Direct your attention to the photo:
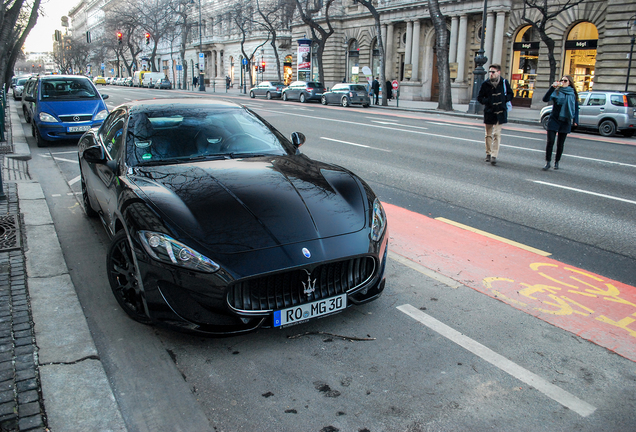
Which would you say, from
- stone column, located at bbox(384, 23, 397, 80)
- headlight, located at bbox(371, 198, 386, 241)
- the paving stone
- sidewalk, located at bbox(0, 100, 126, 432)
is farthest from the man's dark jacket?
stone column, located at bbox(384, 23, 397, 80)

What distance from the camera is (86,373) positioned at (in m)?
3.07

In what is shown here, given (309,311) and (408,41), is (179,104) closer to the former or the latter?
(309,311)

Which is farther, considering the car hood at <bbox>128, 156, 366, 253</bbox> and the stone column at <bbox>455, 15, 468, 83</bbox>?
the stone column at <bbox>455, 15, 468, 83</bbox>

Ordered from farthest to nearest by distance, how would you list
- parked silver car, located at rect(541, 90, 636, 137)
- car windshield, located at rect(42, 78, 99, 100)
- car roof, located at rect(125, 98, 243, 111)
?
1. parked silver car, located at rect(541, 90, 636, 137)
2. car windshield, located at rect(42, 78, 99, 100)
3. car roof, located at rect(125, 98, 243, 111)

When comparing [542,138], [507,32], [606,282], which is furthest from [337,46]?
[606,282]

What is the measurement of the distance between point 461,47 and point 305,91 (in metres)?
11.1

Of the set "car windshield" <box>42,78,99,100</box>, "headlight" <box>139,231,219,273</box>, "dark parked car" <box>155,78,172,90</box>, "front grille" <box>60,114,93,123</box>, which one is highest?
"dark parked car" <box>155,78,172,90</box>

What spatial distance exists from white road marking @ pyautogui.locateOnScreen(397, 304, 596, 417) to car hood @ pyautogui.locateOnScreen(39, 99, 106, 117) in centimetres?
1145

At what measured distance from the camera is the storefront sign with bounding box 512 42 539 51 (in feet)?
106

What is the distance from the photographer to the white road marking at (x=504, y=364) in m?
2.87

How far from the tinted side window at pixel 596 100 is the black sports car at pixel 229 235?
17495 millimetres

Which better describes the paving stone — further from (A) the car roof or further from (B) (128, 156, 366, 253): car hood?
(A) the car roof

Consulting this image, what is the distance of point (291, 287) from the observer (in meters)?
3.32

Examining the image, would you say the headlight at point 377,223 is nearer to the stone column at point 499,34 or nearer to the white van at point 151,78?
the stone column at point 499,34
